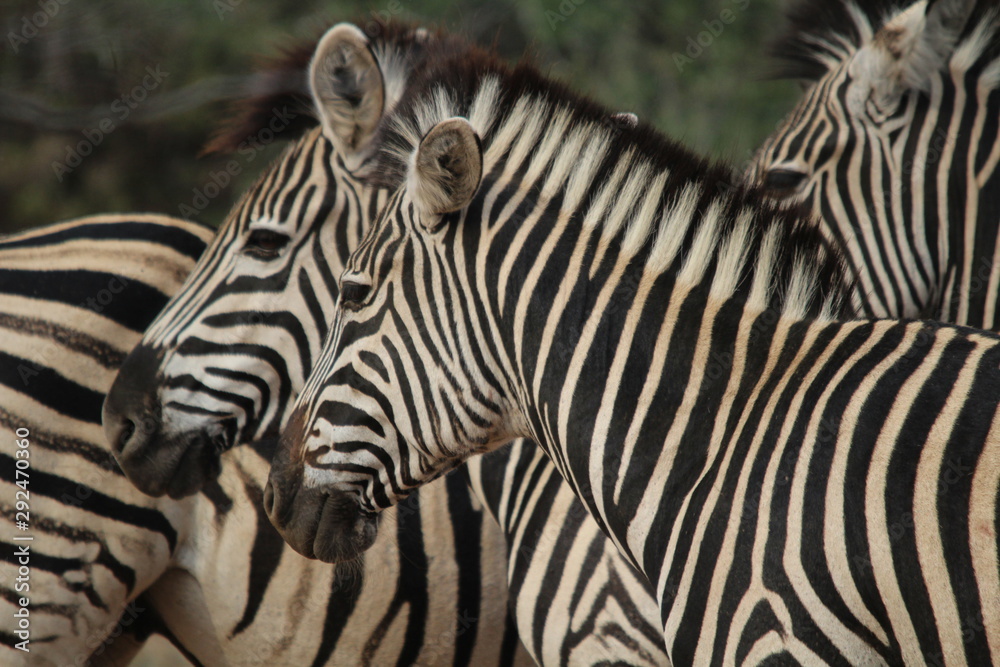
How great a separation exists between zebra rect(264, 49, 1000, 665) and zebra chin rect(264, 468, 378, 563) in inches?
0.4

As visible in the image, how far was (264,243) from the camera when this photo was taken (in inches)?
143

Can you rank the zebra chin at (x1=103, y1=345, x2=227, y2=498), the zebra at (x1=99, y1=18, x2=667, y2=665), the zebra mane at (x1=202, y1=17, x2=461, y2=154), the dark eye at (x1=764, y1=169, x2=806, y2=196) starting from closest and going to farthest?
the zebra at (x1=99, y1=18, x2=667, y2=665)
the zebra chin at (x1=103, y1=345, x2=227, y2=498)
the zebra mane at (x1=202, y1=17, x2=461, y2=154)
the dark eye at (x1=764, y1=169, x2=806, y2=196)

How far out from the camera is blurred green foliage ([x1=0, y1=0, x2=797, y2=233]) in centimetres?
998

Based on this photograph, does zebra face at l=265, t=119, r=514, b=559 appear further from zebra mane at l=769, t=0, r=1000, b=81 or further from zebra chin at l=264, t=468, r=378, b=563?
zebra mane at l=769, t=0, r=1000, b=81

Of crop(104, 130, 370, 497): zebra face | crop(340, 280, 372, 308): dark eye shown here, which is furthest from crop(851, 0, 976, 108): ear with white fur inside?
crop(340, 280, 372, 308): dark eye

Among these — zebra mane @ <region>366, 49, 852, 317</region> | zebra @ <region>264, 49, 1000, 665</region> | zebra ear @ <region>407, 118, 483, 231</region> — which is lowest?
zebra @ <region>264, 49, 1000, 665</region>

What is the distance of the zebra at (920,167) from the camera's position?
3955 mm

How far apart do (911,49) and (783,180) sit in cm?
79

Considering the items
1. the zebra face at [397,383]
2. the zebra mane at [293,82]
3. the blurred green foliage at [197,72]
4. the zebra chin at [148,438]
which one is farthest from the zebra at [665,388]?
the blurred green foliage at [197,72]

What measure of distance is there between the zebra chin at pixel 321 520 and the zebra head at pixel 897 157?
246 cm

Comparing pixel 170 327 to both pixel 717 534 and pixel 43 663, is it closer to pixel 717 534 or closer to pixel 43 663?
pixel 43 663

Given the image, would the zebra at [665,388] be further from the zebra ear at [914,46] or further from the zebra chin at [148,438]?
the zebra ear at [914,46]

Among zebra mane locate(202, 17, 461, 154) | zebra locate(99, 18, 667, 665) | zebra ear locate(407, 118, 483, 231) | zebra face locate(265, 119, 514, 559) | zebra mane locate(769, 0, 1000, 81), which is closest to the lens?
zebra ear locate(407, 118, 483, 231)

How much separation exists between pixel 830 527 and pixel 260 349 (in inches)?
92.5
